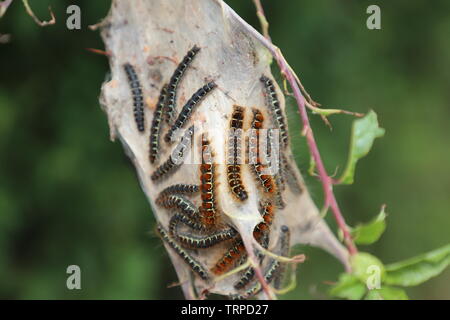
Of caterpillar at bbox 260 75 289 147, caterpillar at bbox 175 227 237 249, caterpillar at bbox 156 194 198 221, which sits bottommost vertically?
caterpillar at bbox 175 227 237 249

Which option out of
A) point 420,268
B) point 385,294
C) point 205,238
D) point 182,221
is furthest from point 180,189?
point 420,268

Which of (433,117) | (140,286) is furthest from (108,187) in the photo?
(433,117)

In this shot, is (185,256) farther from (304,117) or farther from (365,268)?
(304,117)

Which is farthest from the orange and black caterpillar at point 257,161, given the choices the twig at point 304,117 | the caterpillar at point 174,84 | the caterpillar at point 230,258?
the caterpillar at point 174,84

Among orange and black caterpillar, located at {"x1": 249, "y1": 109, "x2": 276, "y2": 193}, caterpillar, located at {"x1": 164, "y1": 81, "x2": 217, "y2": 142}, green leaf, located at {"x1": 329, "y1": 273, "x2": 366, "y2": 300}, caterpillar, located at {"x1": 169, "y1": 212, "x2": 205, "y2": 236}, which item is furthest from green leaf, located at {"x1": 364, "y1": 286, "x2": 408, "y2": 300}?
caterpillar, located at {"x1": 164, "y1": 81, "x2": 217, "y2": 142}

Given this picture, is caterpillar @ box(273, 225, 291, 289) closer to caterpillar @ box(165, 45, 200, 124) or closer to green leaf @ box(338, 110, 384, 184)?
green leaf @ box(338, 110, 384, 184)

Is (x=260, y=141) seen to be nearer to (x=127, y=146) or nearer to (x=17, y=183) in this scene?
(x=127, y=146)
